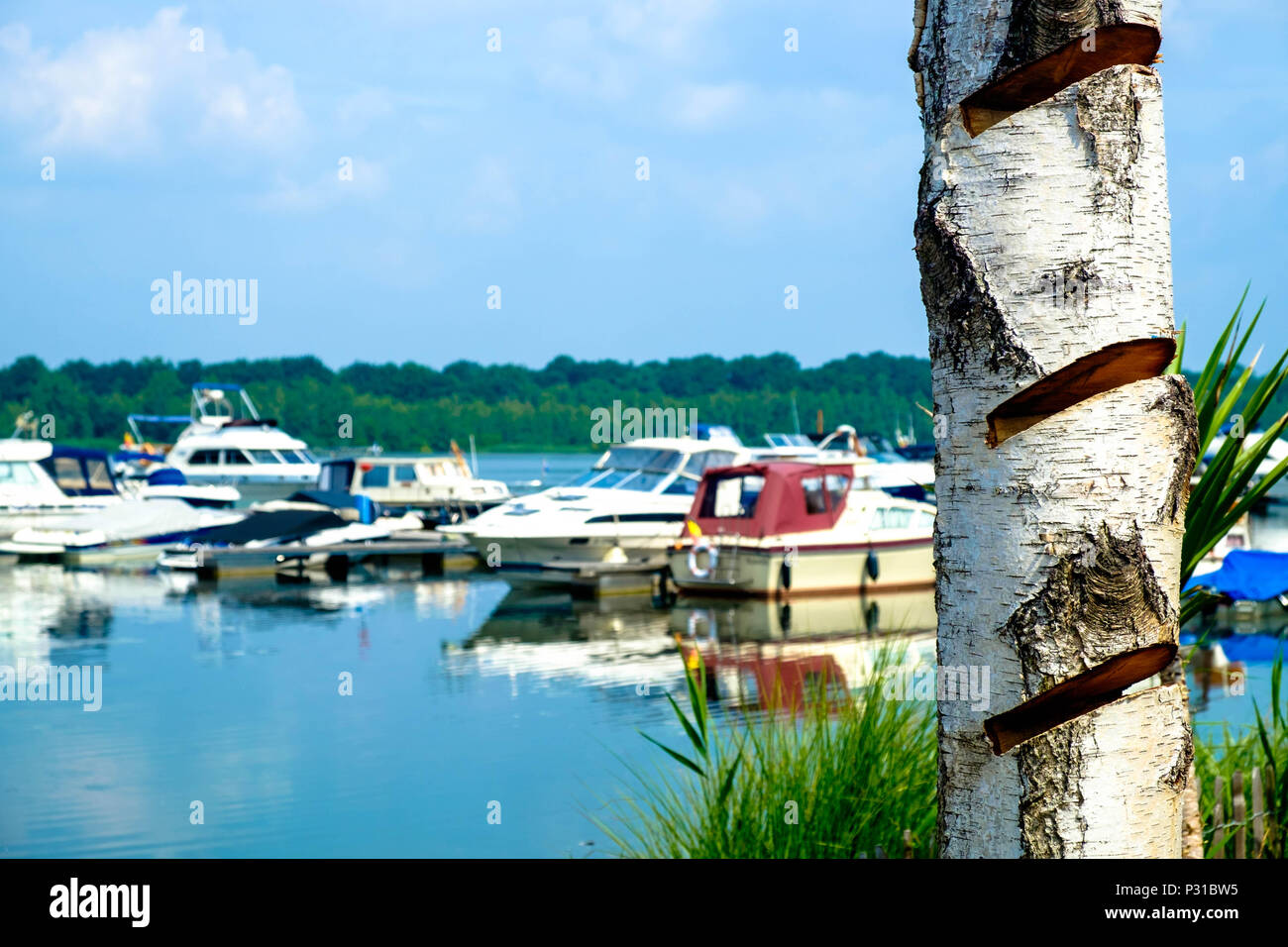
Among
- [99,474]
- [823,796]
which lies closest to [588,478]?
[99,474]

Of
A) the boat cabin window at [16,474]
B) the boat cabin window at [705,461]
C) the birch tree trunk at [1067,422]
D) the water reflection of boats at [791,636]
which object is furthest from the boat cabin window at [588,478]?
the birch tree trunk at [1067,422]

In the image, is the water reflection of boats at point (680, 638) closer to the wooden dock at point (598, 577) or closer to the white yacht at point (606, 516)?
the wooden dock at point (598, 577)

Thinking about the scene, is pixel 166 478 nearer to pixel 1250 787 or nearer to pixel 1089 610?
pixel 1250 787

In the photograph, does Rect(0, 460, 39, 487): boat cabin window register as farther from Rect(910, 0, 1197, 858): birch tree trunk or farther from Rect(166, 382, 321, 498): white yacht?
Rect(910, 0, 1197, 858): birch tree trunk

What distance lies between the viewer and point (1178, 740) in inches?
89.0

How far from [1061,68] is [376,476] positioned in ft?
118

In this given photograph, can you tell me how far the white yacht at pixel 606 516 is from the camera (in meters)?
22.0

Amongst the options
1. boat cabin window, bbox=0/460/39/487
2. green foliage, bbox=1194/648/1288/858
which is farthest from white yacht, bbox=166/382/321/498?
green foliage, bbox=1194/648/1288/858

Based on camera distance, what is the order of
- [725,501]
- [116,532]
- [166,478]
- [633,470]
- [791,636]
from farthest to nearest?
[166,478] < [116,532] < [633,470] < [725,501] < [791,636]

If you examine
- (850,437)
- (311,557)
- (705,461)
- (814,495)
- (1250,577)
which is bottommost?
(311,557)

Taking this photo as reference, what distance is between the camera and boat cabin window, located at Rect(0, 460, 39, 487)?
2786 centimetres

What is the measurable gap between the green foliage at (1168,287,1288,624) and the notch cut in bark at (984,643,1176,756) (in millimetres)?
1442

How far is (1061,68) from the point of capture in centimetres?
222
